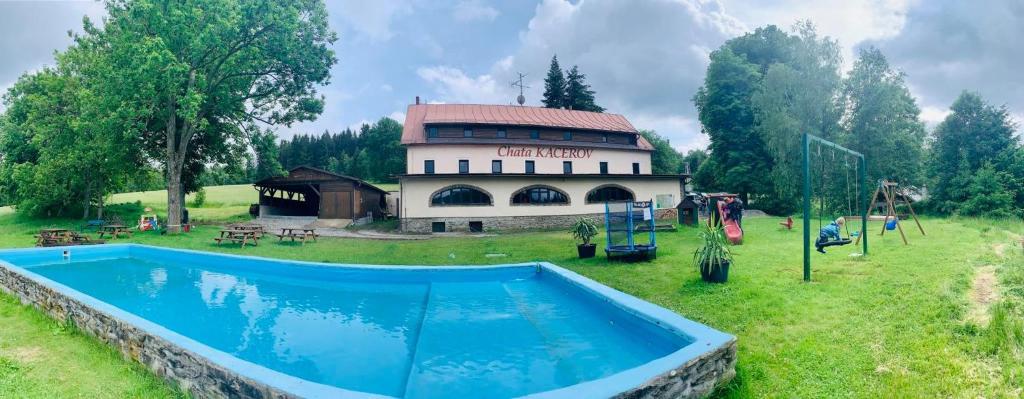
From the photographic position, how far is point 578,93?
2019 inches

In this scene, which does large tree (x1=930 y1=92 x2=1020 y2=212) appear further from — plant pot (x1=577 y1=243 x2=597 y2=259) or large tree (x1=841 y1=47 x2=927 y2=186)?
plant pot (x1=577 y1=243 x2=597 y2=259)

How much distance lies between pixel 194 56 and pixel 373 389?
23028 mm

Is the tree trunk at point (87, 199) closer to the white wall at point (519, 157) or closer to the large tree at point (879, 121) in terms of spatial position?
the white wall at point (519, 157)

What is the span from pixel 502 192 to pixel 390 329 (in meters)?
17.9

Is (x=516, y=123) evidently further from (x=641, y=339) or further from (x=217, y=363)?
(x=217, y=363)

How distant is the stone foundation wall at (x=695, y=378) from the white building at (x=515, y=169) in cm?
2020

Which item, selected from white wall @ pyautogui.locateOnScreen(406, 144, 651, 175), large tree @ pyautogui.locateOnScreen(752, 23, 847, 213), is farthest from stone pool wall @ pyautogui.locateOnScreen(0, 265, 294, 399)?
large tree @ pyautogui.locateOnScreen(752, 23, 847, 213)

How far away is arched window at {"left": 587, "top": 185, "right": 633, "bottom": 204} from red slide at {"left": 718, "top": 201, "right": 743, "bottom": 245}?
11.6m

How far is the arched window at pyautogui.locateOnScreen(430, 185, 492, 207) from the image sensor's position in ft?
80.0

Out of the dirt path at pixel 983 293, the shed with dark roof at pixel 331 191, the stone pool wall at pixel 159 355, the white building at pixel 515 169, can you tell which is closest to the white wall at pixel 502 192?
the white building at pixel 515 169

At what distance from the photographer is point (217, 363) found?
4.36 meters

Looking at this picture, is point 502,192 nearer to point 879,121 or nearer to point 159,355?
point 159,355

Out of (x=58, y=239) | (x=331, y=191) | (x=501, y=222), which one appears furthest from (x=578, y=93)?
(x=58, y=239)

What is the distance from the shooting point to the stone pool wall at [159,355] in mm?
4145
